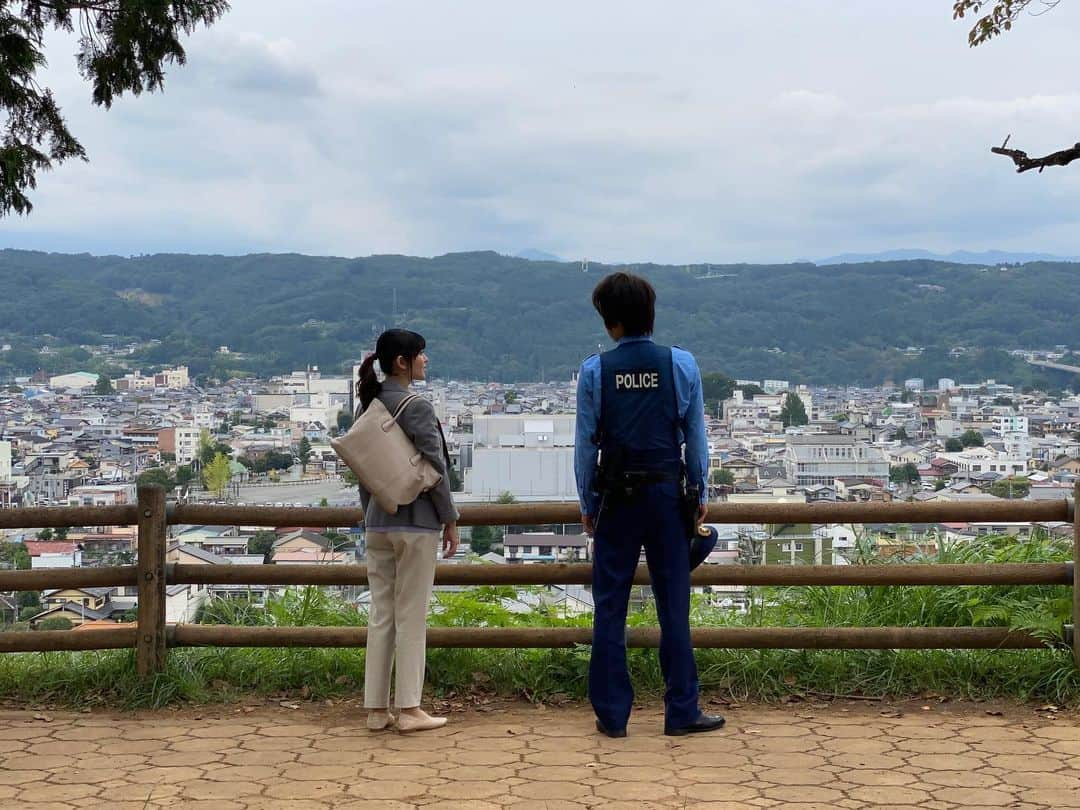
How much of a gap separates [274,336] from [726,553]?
2870cm

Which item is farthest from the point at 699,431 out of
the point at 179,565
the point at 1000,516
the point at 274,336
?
the point at 274,336

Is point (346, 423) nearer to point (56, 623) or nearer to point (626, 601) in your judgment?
point (56, 623)

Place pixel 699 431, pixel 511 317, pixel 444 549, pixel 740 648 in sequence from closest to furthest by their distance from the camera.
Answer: pixel 699 431 < pixel 444 549 < pixel 740 648 < pixel 511 317

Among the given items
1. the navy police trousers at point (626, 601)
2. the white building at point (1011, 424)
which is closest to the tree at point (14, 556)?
the navy police trousers at point (626, 601)

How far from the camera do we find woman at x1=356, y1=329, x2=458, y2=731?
19.1 ft

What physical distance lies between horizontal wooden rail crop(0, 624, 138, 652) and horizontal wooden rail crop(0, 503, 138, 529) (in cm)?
56

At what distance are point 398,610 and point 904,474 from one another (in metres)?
11.8

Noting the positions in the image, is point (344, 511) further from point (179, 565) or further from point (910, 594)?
point (910, 594)

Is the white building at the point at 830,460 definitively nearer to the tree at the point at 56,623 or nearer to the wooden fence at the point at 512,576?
the wooden fence at the point at 512,576

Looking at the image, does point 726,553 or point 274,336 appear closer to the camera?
point 726,553

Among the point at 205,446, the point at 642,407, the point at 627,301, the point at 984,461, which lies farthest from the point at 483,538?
the point at 205,446

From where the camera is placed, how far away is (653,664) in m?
6.54

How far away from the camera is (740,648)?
653 centimetres

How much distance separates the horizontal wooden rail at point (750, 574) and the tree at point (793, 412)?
16.6m
